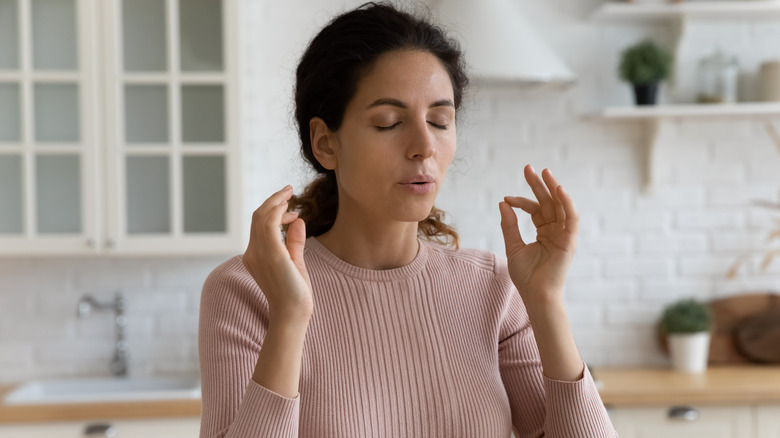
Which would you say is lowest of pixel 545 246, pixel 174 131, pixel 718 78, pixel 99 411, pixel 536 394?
pixel 99 411

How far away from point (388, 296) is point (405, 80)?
349 millimetres

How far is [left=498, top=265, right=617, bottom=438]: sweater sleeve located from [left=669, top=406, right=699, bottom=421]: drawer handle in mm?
1443

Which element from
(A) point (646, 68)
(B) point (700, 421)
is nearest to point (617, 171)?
(A) point (646, 68)

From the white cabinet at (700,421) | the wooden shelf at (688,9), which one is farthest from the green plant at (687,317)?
the wooden shelf at (688,9)

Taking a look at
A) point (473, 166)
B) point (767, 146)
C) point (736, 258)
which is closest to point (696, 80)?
Result: point (767, 146)

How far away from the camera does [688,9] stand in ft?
9.18

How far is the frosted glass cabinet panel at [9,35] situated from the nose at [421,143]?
1.97m

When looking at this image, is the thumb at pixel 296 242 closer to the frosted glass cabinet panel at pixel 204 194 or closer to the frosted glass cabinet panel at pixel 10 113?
the frosted glass cabinet panel at pixel 204 194

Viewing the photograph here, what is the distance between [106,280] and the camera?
2910mm

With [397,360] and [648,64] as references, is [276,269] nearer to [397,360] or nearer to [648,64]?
[397,360]

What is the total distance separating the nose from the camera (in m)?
1.13

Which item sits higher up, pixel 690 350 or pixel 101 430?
pixel 690 350

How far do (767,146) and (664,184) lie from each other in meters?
0.42

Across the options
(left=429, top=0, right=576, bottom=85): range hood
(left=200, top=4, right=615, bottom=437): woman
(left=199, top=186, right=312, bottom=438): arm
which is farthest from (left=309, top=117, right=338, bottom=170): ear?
(left=429, top=0, right=576, bottom=85): range hood
